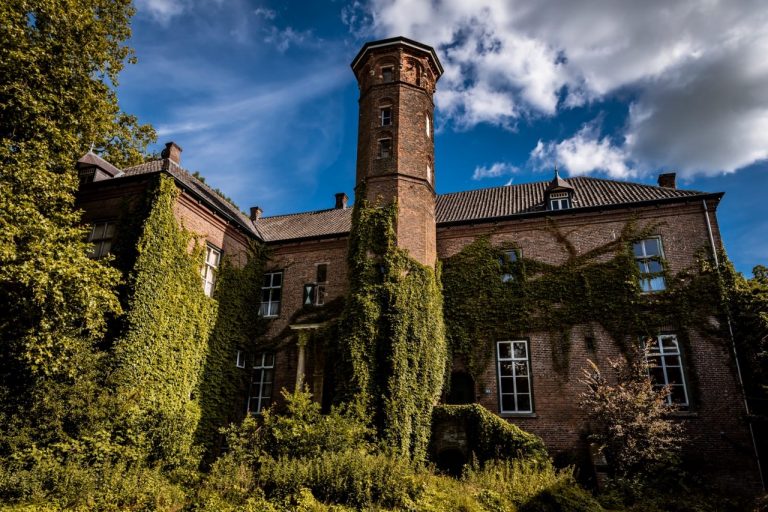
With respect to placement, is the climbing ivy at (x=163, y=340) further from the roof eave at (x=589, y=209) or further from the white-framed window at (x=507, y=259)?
the white-framed window at (x=507, y=259)

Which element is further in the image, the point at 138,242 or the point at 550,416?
the point at 550,416

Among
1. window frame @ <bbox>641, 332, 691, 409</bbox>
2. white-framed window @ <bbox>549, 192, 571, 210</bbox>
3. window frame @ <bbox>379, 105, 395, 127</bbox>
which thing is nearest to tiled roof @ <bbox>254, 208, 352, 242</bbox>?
window frame @ <bbox>379, 105, 395, 127</bbox>

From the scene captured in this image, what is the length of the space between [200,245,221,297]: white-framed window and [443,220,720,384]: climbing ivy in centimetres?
899

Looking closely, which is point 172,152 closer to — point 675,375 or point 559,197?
point 559,197

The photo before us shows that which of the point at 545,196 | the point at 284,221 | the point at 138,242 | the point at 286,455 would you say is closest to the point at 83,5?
the point at 138,242

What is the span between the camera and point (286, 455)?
13.6 m

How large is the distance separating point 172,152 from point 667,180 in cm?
2038

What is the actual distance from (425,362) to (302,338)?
4938 mm

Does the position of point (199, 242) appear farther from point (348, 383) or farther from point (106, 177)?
point (348, 383)

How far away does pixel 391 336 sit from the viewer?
17000mm

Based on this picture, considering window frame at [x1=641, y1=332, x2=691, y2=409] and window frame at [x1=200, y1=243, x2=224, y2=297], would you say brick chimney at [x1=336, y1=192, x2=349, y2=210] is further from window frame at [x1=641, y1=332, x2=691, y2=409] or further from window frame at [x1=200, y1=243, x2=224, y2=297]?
window frame at [x1=641, y1=332, x2=691, y2=409]

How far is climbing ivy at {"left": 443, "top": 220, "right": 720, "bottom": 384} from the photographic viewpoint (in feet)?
59.4

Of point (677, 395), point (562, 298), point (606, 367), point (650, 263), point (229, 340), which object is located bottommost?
point (677, 395)

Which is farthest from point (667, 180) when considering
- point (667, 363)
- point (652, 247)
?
point (667, 363)
